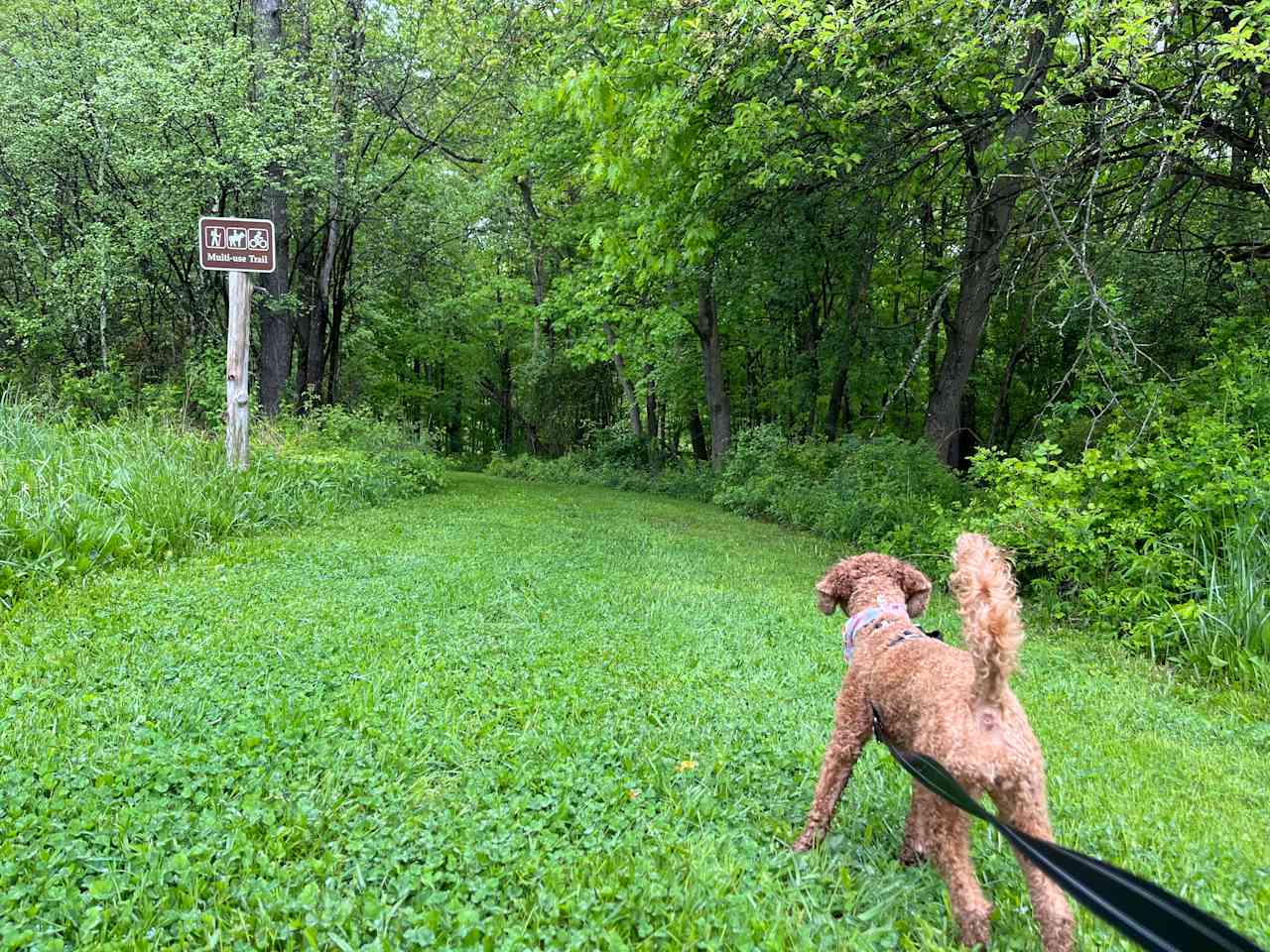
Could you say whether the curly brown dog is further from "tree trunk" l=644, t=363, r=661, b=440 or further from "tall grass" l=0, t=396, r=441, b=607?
"tree trunk" l=644, t=363, r=661, b=440

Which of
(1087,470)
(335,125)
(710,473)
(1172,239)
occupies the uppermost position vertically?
(335,125)

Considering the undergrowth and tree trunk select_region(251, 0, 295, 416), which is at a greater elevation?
tree trunk select_region(251, 0, 295, 416)

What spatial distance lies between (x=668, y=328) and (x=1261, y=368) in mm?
14404

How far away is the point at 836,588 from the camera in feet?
9.27

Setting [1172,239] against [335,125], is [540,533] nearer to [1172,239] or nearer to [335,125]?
[335,125]

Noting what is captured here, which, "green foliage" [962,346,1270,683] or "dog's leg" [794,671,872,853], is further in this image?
"green foliage" [962,346,1270,683]

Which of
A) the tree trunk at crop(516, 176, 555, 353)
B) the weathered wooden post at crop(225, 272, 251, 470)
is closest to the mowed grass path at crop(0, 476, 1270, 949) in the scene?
the weathered wooden post at crop(225, 272, 251, 470)

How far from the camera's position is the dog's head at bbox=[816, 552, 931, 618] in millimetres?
2689

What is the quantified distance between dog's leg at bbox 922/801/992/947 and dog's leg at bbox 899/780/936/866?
0.62 feet

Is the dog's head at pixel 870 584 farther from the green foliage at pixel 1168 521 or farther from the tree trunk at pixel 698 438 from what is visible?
the tree trunk at pixel 698 438

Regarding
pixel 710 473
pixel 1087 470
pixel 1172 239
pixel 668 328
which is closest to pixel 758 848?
pixel 1087 470

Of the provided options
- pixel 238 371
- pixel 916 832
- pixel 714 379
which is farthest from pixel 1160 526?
pixel 714 379

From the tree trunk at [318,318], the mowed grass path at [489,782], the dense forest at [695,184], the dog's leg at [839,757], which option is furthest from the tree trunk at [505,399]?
the dog's leg at [839,757]

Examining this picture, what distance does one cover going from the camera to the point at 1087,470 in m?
5.82
